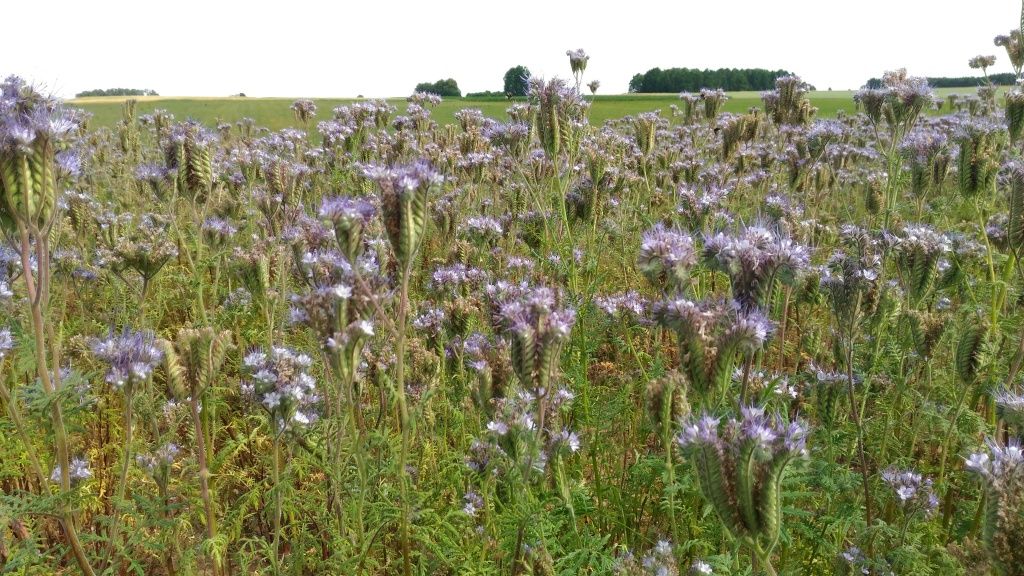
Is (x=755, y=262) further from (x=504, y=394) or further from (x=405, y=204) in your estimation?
(x=405, y=204)

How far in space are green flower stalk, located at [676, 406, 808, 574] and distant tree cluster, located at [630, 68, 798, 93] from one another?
57653 mm

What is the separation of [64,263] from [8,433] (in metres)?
1.47

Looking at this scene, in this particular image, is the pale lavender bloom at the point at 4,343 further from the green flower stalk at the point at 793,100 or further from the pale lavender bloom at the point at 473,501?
the green flower stalk at the point at 793,100

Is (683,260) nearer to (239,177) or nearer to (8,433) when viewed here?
(8,433)

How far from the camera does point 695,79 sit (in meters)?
59.9

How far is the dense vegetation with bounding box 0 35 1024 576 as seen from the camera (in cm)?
259

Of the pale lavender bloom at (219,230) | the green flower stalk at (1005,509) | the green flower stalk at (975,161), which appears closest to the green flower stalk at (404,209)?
the green flower stalk at (1005,509)

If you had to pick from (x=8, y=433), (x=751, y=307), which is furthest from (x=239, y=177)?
(x=751, y=307)

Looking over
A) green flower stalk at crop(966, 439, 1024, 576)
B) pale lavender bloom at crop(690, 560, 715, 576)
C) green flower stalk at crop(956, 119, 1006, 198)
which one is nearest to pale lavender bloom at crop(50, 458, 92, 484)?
pale lavender bloom at crop(690, 560, 715, 576)

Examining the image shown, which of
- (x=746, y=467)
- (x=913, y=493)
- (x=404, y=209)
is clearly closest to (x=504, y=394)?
(x=404, y=209)

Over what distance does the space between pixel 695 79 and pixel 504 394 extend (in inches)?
2474

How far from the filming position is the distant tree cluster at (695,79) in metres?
59.1

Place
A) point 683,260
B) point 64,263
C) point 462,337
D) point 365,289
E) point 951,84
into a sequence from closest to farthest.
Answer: point 365,289
point 683,260
point 462,337
point 64,263
point 951,84

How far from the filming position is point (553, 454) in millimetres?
2877
